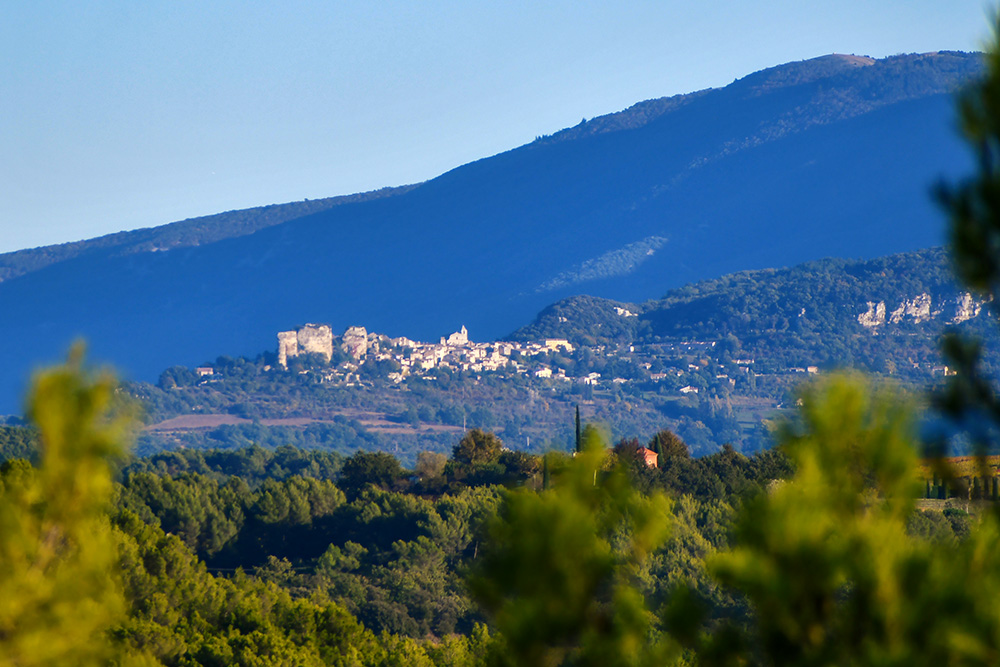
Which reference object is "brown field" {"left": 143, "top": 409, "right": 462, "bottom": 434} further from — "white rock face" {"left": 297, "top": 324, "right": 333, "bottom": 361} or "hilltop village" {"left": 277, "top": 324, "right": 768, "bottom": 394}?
"white rock face" {"left": 297, "top": 324, "right": 333, "bottom": 361}

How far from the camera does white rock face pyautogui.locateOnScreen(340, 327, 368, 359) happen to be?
185500mm

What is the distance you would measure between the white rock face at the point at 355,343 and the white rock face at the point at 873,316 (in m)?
72.4

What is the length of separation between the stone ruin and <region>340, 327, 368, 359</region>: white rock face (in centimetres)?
251

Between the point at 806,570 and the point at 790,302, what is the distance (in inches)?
7694

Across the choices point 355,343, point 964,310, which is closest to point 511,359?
point 355,343

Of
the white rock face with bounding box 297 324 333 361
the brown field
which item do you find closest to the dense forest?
the brown field

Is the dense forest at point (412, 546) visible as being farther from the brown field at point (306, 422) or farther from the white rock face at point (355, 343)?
the white rock face at point (355, 343)

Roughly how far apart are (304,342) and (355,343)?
8342 mm

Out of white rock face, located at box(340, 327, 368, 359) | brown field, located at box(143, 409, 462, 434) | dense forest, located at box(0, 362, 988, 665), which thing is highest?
dense forest, located at box(0, 362, 988, 665)

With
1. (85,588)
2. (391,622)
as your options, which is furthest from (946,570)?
(391,622)

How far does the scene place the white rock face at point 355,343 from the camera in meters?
186

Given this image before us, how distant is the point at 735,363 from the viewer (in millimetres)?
184125

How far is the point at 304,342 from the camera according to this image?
604 ft

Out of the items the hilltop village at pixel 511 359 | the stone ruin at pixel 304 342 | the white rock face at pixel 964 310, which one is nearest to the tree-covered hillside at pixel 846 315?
the white rock face at pixel 964 310
